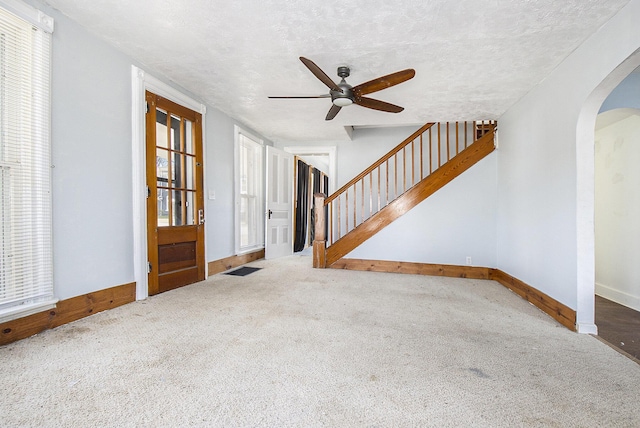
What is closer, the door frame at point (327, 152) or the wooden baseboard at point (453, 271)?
the wooden baseboard at point (453, 271)

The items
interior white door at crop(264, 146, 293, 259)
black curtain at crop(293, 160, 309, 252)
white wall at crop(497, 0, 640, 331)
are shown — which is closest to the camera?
white wall at crop(497, 0, 640, 331)

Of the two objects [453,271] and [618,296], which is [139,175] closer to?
[453,271]

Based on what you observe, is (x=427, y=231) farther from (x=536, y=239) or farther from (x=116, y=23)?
(x=116, y=23)

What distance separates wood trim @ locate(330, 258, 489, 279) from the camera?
4.41m

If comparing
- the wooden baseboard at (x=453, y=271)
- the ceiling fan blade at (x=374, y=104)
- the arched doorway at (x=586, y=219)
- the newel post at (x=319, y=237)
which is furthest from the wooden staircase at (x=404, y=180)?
the arched doorway at (x=586, y=219)

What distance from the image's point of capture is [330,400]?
1.42m

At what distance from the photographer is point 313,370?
5.56 ft

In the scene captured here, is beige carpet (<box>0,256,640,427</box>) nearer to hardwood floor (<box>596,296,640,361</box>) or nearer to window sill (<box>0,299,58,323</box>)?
window sill (<box>0,299,58,323</box>)

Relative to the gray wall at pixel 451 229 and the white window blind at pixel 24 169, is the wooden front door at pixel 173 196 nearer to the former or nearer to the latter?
the white window blind at pixel 24 169

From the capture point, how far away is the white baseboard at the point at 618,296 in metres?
3.34

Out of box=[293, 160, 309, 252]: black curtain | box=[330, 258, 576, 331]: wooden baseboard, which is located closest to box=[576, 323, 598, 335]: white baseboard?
box=[330, 258, 576, 331]: wooden baseboard

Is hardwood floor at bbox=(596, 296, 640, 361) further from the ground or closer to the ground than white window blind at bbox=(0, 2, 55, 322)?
closer to the ground

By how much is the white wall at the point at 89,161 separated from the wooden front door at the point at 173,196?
0.79 feet

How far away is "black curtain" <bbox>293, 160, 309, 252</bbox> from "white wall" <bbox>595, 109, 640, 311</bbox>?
512cm
